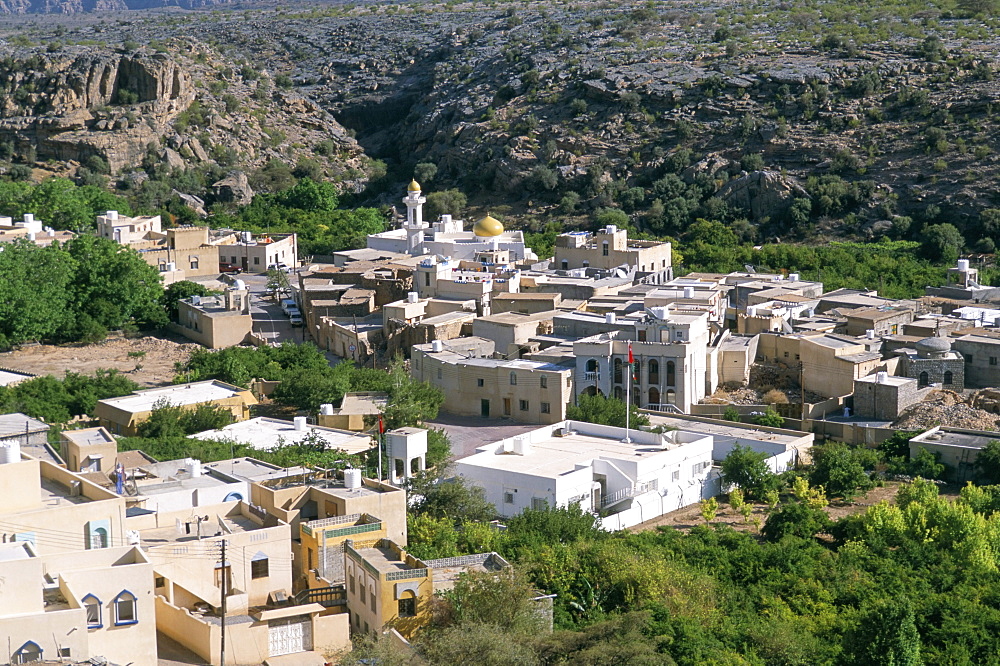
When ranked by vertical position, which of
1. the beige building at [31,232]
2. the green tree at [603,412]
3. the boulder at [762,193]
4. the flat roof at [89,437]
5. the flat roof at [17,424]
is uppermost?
the boulder at [762,193]

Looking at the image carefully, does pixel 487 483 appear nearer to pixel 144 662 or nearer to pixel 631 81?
pixel 144 662

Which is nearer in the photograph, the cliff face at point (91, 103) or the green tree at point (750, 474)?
the green tree at point (750, 474)

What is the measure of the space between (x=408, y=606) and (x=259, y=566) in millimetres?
2807

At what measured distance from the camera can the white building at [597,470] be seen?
34094 millimetres

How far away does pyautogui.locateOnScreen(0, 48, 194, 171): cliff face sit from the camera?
87.9m

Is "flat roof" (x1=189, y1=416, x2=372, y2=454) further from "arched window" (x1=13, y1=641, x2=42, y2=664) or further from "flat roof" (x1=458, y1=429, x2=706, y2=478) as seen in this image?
"arched window" (x1=13, y1=641, x2=42, y2=664)

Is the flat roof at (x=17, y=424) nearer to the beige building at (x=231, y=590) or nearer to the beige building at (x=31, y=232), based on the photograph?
the beige building at (x=231, y=590)

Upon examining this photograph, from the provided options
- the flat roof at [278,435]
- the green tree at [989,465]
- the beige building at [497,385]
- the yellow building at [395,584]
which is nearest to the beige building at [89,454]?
the flat roof at [278,435]

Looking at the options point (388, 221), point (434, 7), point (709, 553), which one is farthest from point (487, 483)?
point (434, 7)

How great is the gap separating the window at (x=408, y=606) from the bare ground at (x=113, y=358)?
2236cm

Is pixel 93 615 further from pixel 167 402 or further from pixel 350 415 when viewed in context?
pixel 167 402

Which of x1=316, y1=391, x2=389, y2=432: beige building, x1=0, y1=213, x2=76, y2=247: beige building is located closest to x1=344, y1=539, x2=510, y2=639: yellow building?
x1=316, y1=391, x2=389, y2=432: beige building

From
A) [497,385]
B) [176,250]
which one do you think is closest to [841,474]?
[497,385]

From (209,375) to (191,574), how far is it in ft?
65.0
